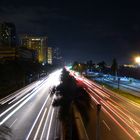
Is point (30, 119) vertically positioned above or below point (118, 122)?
below

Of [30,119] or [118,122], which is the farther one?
[30,119]

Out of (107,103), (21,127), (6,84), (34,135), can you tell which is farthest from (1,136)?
(6,84)

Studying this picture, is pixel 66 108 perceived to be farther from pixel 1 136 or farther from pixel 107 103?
pixel 107 103

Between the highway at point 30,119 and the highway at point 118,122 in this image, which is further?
the highway at point 30,119

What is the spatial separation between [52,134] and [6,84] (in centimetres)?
5386

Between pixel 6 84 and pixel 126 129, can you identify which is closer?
pixel 126 129

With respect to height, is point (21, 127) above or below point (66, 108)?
below

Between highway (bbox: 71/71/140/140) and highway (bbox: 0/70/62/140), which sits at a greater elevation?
highway (bbox: 71/71/140/140)

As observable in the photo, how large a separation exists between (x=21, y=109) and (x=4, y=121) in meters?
10.2

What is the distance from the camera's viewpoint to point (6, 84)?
8456 cm

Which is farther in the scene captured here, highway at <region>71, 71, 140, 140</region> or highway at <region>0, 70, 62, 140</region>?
highway at <region>0, 70, 62, 140</region>

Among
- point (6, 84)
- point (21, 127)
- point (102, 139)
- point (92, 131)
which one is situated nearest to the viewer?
point (102, 139)

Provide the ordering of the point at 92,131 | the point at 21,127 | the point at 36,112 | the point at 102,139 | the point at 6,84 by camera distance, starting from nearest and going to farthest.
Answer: the point at 102,139 → the point at 92,131 → the point at 21,127 → the point at 36,112 → the point at 6,84

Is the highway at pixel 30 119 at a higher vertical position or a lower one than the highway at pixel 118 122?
lower
